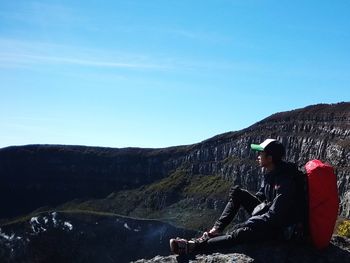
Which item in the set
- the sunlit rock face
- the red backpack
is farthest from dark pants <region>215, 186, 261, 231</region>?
the sunlit rock face

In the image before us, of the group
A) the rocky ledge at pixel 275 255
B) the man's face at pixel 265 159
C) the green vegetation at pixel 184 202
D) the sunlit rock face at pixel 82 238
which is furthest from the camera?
the green vegetation at pixel 184 202

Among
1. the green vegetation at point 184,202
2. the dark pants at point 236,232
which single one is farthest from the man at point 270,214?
the green vegetation at point 184,202

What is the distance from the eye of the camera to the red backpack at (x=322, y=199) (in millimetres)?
10766

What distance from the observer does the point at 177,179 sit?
7825 inches

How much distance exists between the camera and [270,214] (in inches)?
429

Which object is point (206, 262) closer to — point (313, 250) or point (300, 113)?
point (313, 250)

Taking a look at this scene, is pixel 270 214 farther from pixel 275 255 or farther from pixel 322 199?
pixel 322 199

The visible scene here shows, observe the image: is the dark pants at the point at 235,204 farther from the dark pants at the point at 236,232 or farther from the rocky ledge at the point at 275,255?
the rocky ledge at the point at 275,255

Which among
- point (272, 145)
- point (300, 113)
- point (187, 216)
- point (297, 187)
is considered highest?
point (300, 113)

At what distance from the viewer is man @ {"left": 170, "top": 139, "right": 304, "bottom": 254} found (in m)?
10.9

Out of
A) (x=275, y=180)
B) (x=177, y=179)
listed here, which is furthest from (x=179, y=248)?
(x=177, y=179)

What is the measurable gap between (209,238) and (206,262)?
798mm

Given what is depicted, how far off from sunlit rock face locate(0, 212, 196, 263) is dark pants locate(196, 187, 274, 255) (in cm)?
10688

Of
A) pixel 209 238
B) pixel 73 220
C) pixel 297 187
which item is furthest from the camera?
pixel 73 220
